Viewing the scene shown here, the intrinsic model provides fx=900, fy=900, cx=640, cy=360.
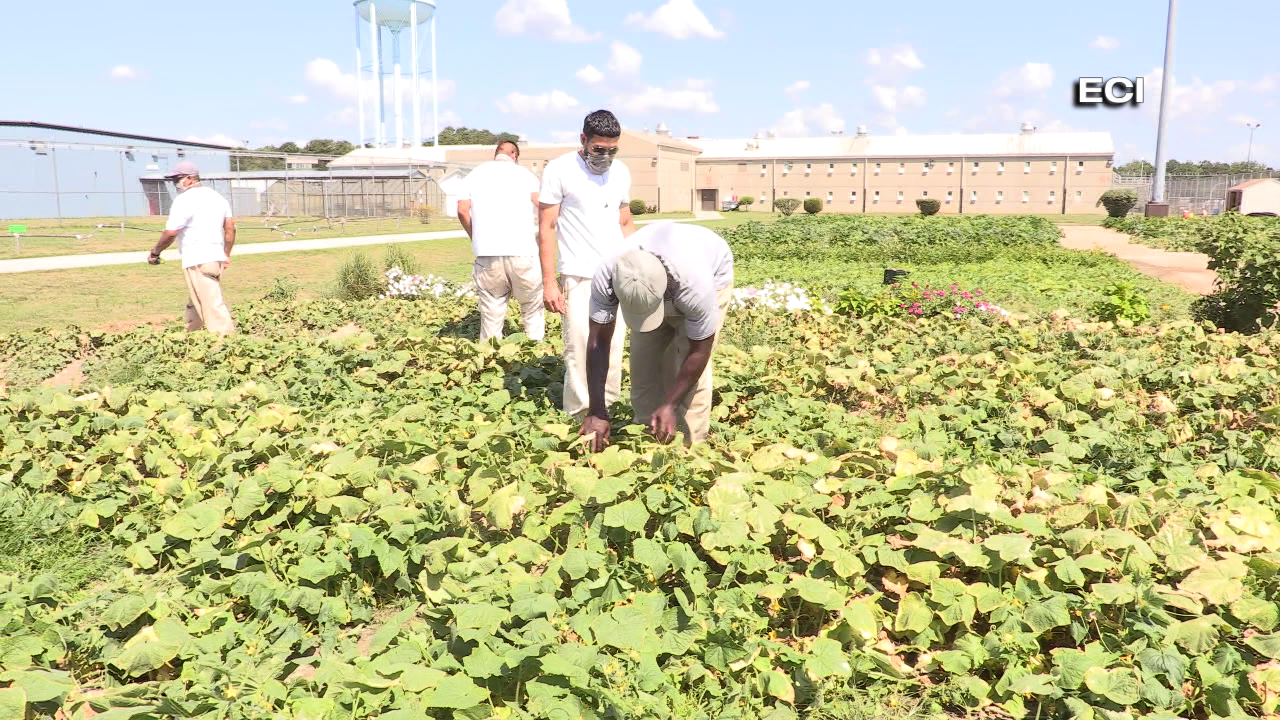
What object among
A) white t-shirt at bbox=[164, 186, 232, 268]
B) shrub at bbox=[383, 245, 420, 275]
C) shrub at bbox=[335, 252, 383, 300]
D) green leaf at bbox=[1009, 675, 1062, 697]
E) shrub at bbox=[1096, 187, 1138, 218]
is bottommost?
green leaf at bbox=[1009, 675, 1062, 697]

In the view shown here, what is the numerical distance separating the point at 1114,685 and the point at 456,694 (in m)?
1.77

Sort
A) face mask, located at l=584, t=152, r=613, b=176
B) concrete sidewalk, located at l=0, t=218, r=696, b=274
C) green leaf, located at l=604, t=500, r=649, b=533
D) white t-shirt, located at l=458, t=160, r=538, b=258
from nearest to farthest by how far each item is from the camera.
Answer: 1. green leaf, located at l=604, t=500, r=649, b=533
2. face mask, located at l=584, t=152, r=613, b=176
3. white t-shirt, located at l=458, t=160, r=538, b=258
4. concrete sidewalk, located at l=0, t=218, r=696, b=274

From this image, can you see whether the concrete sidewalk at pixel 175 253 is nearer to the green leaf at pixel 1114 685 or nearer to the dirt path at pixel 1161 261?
the dirt path at pixel 1161 261

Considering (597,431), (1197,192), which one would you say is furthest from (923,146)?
(597,431)

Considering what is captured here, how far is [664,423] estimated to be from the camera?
389 cm

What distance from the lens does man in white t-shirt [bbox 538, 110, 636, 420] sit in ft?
15.3

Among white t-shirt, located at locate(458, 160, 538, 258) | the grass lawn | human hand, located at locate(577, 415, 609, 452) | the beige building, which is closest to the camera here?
human hand, located at locate(577, 415, 609, 452)

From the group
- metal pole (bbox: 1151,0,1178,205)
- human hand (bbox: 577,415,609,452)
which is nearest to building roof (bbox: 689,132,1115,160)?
metal pole (bbox: 1151,0,1178,205)

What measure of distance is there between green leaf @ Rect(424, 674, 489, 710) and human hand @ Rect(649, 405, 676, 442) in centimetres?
164

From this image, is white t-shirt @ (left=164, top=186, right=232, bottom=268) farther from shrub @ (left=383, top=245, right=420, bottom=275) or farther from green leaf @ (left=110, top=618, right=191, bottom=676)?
green leaf @ (left=110, top=618, right=191, bottom=676)

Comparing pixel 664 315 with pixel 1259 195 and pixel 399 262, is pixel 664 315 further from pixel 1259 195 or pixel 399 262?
pixel 1259 195

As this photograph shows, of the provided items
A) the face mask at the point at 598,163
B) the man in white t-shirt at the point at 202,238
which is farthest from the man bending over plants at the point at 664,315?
the man in white t-shirt at the point at 202,238

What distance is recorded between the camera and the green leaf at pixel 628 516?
3145mm

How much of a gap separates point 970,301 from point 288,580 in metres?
6.73
